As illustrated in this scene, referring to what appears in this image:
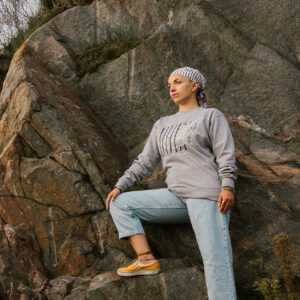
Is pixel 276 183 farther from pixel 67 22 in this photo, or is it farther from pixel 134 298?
pixel 67 22

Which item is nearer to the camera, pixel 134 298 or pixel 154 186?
pixel 134 298

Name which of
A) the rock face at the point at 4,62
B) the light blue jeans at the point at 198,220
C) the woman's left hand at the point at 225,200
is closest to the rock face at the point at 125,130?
the light blue jeans at the point at 198,220

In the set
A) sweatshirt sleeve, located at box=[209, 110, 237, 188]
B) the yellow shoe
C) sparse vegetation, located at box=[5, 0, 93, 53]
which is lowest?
the yellow shoe

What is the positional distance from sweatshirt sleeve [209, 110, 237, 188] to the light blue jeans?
0.28 m

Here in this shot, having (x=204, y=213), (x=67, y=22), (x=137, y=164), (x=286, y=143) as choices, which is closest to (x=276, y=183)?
(x=286, y=143)

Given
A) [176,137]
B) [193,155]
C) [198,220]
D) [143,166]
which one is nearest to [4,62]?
[143,166]

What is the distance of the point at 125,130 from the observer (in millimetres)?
5730

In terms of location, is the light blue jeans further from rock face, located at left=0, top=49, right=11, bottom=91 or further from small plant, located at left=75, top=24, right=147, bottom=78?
rock face, located at left=0, top=49, right=11, bottom=91

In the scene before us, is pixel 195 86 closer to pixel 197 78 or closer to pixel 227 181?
pixel 197 78

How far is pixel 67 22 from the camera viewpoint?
6.77 meters

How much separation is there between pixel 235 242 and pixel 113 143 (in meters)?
2.27

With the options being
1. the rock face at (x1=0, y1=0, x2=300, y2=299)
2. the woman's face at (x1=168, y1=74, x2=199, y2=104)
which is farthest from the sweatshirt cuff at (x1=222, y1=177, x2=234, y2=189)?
the woman's face at (x1=168, y1=74, x2=199, y2=104)

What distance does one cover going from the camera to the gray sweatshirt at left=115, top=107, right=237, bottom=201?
3562mm

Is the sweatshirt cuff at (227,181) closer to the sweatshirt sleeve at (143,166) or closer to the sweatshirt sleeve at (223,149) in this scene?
the sweatshirt sleeve at (223,149)
